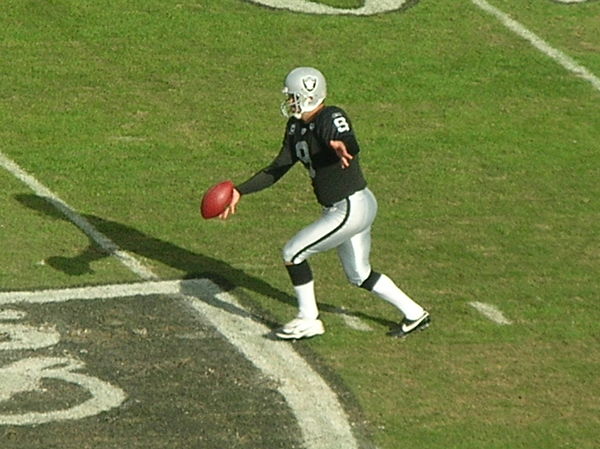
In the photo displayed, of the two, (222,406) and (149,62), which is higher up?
(149,62)

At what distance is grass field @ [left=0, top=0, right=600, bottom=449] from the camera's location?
11.7 meters

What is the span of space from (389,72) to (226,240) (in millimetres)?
5287

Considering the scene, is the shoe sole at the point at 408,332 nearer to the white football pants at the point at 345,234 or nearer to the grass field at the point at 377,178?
the grass field at the point at 377,178

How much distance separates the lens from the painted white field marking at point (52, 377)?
423 inches

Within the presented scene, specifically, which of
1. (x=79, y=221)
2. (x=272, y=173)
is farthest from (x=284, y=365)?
(x=79, y=221)

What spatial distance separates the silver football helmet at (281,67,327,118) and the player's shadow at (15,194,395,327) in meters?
1.96

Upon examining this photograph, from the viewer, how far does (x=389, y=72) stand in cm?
1909

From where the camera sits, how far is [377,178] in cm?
1631

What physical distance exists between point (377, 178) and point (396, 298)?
416 centimetres

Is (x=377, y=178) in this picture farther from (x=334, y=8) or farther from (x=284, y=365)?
(x=334, y=8)

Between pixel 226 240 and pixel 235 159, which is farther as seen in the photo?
pixel 235 159

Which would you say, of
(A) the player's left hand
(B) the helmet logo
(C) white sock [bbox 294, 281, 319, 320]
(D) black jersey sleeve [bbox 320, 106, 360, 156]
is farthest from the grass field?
(B) the helmet logo

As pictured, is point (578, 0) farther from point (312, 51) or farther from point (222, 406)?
point (222, 406)

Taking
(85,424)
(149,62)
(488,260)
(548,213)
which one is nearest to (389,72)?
(149,62)
